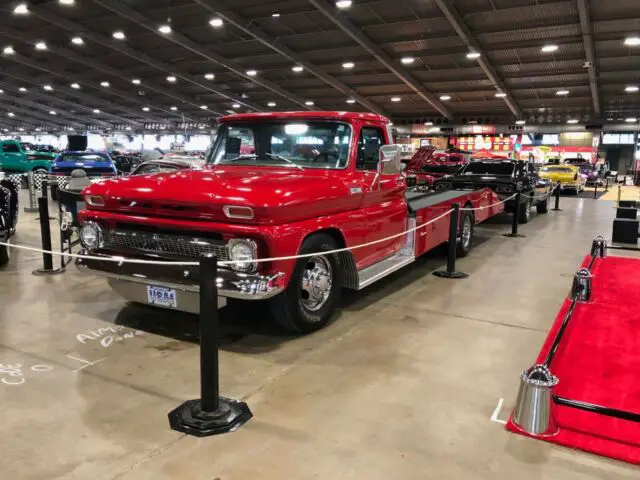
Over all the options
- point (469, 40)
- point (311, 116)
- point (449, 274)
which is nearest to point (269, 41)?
point (469, 40)

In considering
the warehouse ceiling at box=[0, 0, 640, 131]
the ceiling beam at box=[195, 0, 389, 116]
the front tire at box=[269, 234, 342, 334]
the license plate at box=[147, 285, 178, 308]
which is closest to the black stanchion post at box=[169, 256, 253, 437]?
the license plate at box=[147, 285, 178, 308]

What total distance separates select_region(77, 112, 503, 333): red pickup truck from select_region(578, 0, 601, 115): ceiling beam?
16.5m

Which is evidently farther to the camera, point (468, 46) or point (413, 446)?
point (468, 46)

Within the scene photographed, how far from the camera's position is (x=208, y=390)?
9.62ft

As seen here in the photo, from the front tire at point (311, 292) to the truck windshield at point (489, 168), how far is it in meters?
9.04

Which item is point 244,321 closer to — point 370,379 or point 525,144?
point 370,379

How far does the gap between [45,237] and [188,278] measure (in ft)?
11.8

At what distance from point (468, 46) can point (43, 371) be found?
22.1 metres

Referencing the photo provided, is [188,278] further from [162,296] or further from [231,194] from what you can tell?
[231,194]

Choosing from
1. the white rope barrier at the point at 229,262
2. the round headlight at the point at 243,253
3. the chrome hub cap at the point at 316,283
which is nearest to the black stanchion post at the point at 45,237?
the white rope barrier at the point at 229,262

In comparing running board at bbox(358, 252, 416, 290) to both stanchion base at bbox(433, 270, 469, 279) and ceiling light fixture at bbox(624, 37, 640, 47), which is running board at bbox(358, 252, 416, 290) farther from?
ceiling light fixture at bbox(624, 37, 640, 47)

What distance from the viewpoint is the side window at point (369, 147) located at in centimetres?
493

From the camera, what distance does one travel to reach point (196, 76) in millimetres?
31922

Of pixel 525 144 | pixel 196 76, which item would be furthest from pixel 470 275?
pixel 525 144
